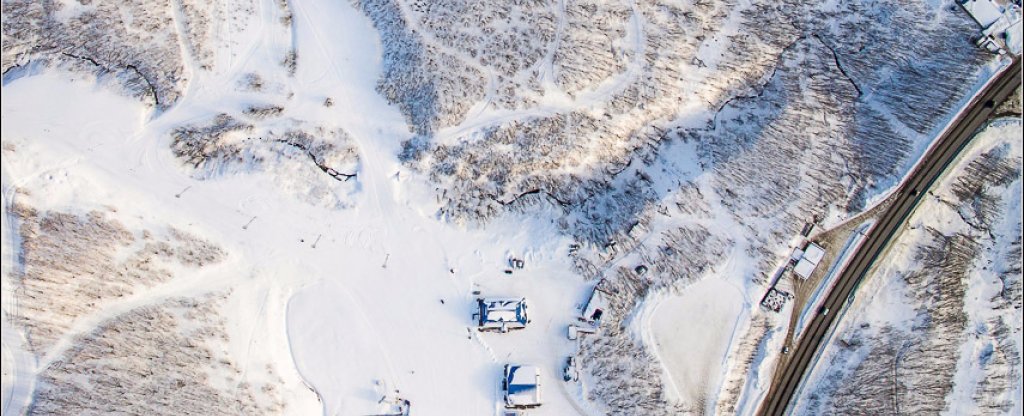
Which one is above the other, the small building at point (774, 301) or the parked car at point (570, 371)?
the small building at point (774, 301)

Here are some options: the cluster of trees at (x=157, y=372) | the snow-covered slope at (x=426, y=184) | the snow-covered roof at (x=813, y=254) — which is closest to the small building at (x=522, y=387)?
the snow-covered slope at (x=426, y=184)

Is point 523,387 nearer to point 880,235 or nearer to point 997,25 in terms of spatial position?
point 880,235

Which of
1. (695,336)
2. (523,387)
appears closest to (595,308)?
(695,336)

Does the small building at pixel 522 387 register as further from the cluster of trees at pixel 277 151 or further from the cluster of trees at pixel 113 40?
the cluster of trees at pixel 113 40

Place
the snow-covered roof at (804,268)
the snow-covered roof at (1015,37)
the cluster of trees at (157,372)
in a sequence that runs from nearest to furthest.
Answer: the cluster of trees at (157,372) → the snow-covered roof at (804,268) → the snow-covered roof at (1015,37)

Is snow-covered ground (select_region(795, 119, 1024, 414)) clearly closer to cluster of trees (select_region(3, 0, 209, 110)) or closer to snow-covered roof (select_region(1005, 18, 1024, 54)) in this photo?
snow-covered roof (select_region(1005, 18, 1024, 54))

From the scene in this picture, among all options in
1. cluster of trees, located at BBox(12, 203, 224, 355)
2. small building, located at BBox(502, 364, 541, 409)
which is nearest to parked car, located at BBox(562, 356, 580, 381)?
small building, located at BBox(502, 364, 541, 409)

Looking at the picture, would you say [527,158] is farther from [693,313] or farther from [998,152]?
[998,152]
